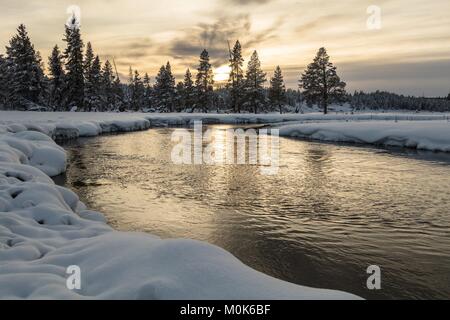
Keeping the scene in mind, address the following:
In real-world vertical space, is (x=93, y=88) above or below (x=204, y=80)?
below

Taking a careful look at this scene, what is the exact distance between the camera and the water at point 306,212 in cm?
658

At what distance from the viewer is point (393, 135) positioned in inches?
993

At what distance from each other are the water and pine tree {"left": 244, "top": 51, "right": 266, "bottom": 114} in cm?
5316

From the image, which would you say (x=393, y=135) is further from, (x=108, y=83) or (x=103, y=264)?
(x=108, y=83)

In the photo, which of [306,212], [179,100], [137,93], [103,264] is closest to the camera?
[103,264]

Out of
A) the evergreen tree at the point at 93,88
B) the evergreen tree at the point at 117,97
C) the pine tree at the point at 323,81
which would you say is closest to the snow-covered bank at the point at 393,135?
the pine tree at the point at 323,81

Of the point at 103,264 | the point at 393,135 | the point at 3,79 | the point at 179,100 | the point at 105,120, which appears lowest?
the point at 103,264

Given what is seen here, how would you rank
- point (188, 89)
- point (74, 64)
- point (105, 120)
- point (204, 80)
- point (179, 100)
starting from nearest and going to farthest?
point (105, 120) → point (74, 64) → point (204, 80) → point (188, 89) → point (179, 100)

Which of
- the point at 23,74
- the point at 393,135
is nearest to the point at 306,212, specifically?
the point at 393,135

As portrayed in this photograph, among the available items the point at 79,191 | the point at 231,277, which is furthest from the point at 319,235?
the point at 79,191

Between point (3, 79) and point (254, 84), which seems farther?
point (254, 84)

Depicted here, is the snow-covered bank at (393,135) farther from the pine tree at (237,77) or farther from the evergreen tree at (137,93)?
the evergreen tree at (137,93)

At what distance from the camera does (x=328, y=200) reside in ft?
36.1

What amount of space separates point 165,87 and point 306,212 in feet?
236
